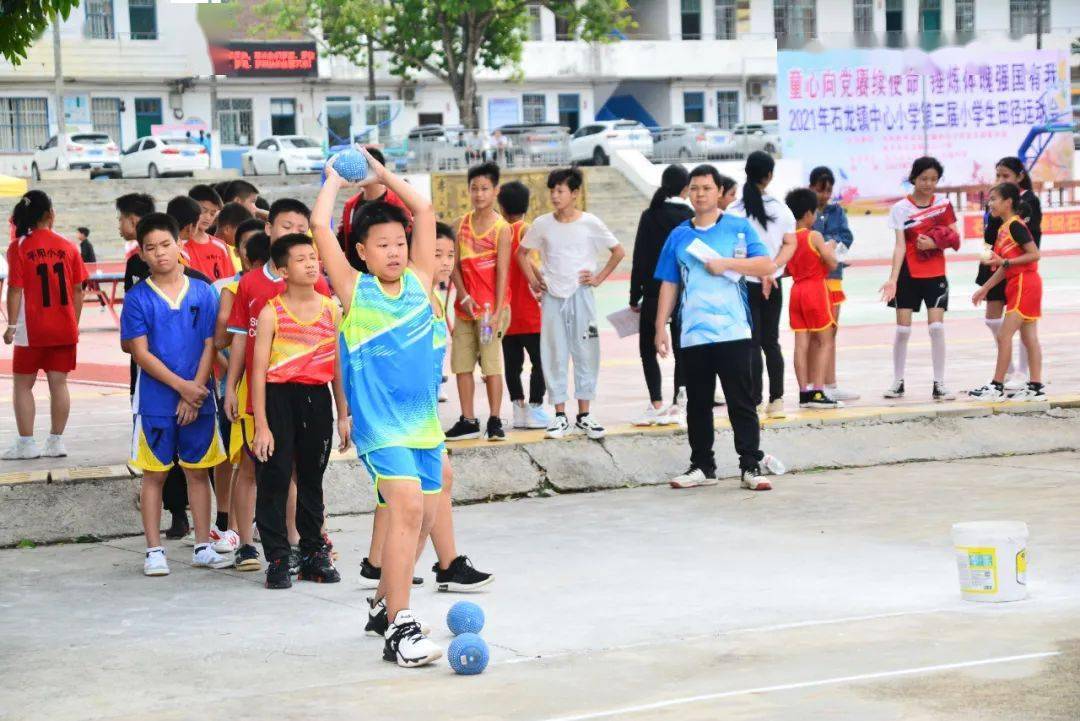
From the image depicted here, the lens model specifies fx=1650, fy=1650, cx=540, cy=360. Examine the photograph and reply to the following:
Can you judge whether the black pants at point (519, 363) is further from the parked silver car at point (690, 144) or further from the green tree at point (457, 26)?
the parked silver car at point (690, 144)

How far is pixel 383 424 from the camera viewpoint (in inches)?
240

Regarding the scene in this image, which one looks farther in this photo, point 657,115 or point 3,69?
point 657,115

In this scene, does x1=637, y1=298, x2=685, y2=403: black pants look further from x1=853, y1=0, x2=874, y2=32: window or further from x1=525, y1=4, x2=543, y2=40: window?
x1=853, y1=0, x2=874, y2=32: window

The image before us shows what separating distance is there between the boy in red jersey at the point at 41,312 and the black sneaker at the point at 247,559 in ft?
9.27

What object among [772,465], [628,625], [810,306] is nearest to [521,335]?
[772,465]

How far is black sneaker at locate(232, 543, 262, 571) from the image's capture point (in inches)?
313

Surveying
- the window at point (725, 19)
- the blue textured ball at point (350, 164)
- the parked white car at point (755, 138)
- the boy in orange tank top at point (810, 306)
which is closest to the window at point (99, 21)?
the parked white car at point (755, 138)

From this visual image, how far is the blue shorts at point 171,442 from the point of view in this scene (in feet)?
26.1

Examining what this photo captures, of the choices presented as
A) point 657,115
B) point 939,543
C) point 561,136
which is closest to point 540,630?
point 939,543

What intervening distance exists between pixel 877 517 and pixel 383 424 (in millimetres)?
3670

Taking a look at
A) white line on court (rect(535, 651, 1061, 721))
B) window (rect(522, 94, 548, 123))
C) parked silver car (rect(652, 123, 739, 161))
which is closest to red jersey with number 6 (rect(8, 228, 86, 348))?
white line on court (rect(535, 651, 1061, 721))

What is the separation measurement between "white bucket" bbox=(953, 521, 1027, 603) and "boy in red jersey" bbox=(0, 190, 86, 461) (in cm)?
601

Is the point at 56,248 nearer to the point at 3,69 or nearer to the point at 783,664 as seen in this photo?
the point at 783,664

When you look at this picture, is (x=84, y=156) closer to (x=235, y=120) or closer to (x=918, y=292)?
(x=235, y=120)
